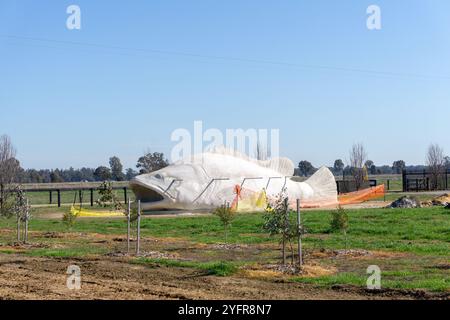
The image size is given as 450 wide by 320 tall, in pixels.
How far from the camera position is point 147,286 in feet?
44.9

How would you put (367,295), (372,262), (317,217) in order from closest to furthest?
1. (367,295)
2. (372,262)
3. (317,217)

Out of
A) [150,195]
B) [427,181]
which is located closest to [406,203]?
[150,195]

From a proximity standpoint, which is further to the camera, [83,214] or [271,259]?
[83,214]

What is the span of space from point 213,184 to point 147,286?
30.8m

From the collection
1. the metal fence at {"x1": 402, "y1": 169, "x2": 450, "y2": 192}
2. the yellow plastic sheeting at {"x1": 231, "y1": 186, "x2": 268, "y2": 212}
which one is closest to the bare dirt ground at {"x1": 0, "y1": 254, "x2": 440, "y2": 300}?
the yellow plastic sheeting at {"x1": 231, "y1": 186, "x2": 268, "y2": 212}

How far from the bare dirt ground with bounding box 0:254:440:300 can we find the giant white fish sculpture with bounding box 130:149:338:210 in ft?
85.7

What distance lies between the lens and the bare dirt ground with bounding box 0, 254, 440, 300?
12.3 m

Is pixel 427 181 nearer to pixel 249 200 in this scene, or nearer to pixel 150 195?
pixel 249 200

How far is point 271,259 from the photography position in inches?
716

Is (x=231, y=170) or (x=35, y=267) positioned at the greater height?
(x=231, y=170)

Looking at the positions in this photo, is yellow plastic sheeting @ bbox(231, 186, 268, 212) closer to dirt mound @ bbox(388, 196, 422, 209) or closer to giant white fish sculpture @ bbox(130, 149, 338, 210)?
giant white fish sculpture @ bbox(130, 149, 338, 210)

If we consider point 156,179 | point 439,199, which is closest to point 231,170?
point 156,179
